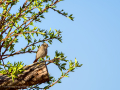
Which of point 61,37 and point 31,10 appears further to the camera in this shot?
point 61,37

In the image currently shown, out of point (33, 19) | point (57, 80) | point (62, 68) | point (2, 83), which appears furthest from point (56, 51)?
point (2, 83)

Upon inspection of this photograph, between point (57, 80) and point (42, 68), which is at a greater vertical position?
point (42, 68)

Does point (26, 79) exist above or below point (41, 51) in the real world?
below

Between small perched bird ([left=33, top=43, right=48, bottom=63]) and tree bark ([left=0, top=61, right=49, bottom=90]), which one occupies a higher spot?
small perched bird ([left=33, top=43, right=48, bottom=63])

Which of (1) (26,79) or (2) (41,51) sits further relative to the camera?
(2) (41,51)

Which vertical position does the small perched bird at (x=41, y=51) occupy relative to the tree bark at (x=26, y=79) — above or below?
above

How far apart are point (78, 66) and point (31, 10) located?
223cm

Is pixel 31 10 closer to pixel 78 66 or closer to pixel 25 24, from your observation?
pixel 25 24

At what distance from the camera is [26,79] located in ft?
10.9

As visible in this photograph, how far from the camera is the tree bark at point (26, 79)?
326 centimetres

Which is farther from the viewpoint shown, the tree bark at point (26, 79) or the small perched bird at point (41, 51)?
the small perched bird at point (41, 51)

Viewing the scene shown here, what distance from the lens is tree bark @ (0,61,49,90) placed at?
10.7 feet

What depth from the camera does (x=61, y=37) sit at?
455cm

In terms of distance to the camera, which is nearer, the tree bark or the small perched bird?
the tree bark
